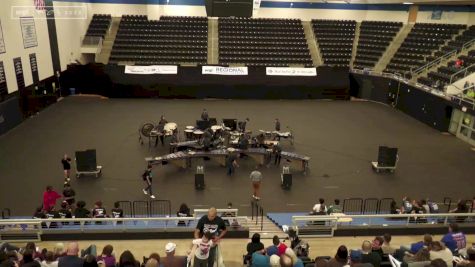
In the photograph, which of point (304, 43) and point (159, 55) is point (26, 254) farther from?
point (304, 43)

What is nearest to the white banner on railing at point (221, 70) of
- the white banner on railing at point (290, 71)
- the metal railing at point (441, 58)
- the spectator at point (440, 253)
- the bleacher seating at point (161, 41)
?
the white banner on railing at point (290, 71)

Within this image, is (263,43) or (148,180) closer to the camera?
(148,180)

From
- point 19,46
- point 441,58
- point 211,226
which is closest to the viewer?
point 211,226

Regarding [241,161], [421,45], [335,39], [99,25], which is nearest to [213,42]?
[99,25]

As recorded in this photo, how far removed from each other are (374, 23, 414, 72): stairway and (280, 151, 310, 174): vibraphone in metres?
17.4

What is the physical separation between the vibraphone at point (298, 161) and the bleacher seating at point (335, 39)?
17.0 m

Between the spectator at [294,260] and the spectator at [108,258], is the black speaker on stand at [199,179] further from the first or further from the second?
the spectator at [294,260]

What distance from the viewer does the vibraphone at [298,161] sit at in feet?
53.0

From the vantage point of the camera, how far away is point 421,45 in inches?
1188

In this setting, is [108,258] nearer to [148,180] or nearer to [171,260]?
[171,260]

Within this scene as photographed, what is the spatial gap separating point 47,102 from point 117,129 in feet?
25.5

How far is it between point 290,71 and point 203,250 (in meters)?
24.1

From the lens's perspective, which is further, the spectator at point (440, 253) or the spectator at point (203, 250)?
the spectator at point (440, 253)

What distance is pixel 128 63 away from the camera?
3009 centimetres
